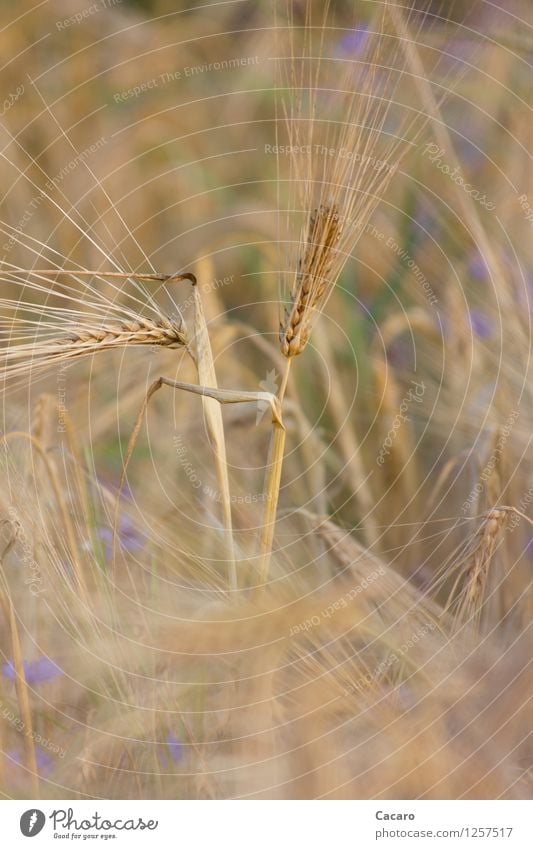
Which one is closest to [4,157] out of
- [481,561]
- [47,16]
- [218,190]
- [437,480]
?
[47,16]

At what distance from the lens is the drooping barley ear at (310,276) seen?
1145 millimetres

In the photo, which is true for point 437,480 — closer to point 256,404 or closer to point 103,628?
point 256,404

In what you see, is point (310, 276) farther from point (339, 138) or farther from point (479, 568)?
point (479, 568)

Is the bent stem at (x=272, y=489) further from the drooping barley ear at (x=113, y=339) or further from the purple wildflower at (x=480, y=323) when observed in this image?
the purple wildflower at (x=480, y=323)

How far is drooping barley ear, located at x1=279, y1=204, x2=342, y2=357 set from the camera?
3.76ft
